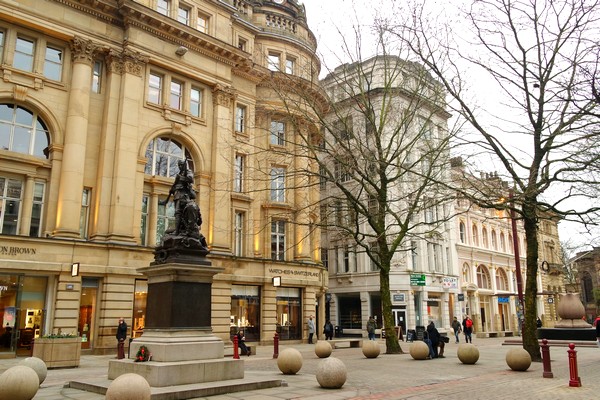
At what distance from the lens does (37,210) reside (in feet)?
77.4

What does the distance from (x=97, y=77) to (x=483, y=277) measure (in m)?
43.5

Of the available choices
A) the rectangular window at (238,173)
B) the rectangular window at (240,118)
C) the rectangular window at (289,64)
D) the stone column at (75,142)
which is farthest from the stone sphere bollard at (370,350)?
the rectangular window at (289,64)

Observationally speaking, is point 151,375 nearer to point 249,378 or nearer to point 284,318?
point 249,378

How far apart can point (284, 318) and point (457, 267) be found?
2206 cm

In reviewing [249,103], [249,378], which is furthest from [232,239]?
[249,378]

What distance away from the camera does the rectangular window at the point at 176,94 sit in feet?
95.6

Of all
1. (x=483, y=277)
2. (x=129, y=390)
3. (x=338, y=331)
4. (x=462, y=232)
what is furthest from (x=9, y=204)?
(x=483, y=277)

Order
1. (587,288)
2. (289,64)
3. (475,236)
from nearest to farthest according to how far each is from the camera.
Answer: (289,64) < (475,236) < (587,288)

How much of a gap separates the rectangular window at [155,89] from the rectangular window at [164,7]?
12.9 feet

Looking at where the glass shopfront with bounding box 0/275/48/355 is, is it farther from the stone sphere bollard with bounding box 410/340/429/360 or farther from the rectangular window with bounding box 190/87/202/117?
the stone sphere bollard with bounding box 410/340/429/360

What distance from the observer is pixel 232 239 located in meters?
31.2

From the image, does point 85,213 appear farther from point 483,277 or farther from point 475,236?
point 483,277

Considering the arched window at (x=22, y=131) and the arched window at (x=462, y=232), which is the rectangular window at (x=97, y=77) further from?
the arched window at (x=462, y=232)

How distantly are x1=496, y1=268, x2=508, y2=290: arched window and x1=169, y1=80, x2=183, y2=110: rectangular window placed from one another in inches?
1663
